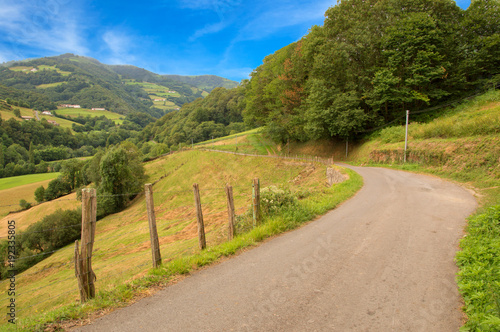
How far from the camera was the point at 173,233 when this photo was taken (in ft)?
55.2

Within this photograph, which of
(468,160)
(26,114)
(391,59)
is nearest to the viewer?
(468,160)

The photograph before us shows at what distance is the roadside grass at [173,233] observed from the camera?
5.07m

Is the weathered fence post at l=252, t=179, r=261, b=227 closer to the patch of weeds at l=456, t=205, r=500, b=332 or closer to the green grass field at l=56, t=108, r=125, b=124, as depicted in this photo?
the patch of weeds at l=456, t=205, r=500, b=332

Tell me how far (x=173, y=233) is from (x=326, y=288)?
46.9 feet

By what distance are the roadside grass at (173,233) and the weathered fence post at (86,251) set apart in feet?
0.84

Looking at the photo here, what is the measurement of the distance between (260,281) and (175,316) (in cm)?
174

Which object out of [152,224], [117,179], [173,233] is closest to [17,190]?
[117,179]

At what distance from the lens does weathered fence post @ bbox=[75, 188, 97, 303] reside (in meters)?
4.62

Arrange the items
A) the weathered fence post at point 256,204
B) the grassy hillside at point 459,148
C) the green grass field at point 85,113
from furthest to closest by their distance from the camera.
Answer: the green grass field at point 85,113 → the grassy hillside at point 459,148 → the weathered fence post at point 256,204

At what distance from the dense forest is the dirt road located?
24.2m

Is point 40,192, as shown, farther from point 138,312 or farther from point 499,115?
point 499,115

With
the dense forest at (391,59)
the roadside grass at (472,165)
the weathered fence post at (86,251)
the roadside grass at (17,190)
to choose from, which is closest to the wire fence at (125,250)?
the weathered fence post at (86,251)

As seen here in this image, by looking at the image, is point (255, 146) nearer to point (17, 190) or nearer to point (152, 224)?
point (152, 224)

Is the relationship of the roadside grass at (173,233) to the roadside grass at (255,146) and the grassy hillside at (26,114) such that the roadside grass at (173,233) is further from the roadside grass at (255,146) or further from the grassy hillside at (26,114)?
the grassy hillside at (26,114)
